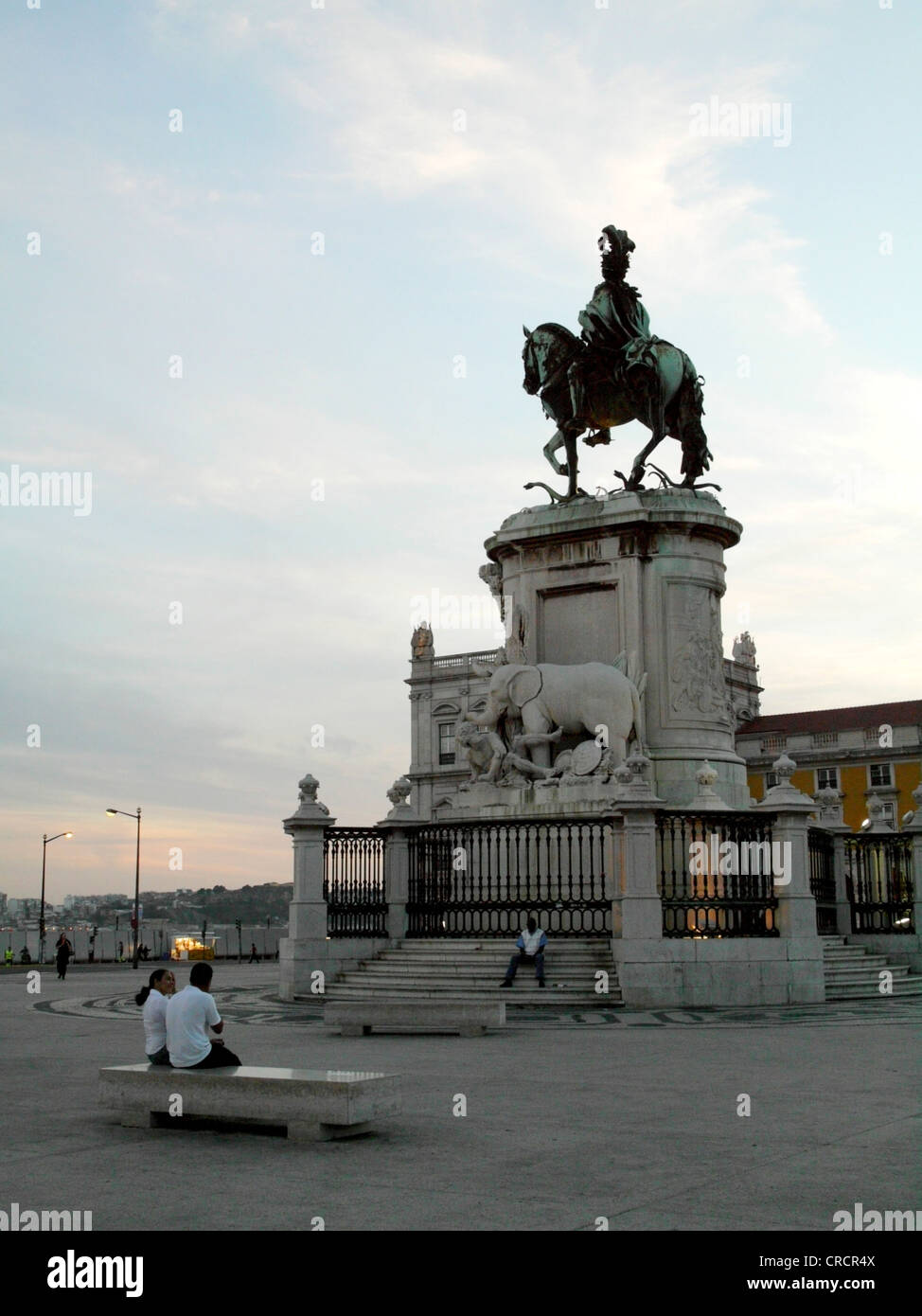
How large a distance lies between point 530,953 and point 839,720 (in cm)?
7122

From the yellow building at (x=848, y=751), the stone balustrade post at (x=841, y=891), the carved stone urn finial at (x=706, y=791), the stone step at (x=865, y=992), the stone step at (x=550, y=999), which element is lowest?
the stone step at (x=865, y=992)

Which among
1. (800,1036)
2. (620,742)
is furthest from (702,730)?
(800,1036)

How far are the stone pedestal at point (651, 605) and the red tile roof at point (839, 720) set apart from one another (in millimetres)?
61358

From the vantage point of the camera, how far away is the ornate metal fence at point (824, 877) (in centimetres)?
2534

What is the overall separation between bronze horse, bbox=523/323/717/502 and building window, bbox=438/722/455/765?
69700mm

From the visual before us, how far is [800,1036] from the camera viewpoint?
53.6 ft

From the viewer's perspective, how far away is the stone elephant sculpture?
23859 millimetres

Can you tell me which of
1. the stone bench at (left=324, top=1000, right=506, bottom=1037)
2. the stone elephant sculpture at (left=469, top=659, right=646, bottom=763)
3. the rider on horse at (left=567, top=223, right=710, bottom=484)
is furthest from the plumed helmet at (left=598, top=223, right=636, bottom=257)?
the stone bench at (left=324, top=1000, right=506, bottom=1037)

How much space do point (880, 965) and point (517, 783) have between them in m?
6.64

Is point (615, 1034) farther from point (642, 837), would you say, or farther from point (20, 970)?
point (20, 970)

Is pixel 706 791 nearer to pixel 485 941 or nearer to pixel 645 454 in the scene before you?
pixel 485 941

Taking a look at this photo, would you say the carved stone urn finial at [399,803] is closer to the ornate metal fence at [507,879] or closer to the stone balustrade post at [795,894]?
the ornate metal fence at [507,879]

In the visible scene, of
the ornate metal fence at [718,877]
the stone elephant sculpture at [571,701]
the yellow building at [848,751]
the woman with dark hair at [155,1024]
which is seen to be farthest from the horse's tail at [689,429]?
the yellow building at [848,751]

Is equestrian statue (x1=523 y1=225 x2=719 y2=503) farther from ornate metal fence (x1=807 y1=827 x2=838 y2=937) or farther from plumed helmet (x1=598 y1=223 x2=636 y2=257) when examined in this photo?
ornate metal fence (x1=807 y1=827 x2=838 y2=937)
